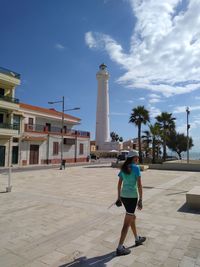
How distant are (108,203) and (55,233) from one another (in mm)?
Result: 3423

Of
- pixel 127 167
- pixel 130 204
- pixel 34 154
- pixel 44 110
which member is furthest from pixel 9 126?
pixel 130 204

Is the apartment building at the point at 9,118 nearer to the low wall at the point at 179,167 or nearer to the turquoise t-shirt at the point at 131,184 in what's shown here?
the low wall at the point at 179,167

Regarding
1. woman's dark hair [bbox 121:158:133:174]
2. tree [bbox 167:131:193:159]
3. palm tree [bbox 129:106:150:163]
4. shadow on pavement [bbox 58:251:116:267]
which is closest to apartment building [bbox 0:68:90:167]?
palm tree [bbox 129:106:150:163]

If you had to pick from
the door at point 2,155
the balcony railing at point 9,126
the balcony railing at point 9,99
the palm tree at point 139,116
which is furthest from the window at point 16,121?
the palm tree at point 139,116

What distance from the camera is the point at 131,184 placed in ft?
14.6

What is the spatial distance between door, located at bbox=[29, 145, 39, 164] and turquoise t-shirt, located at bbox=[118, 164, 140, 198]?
2903cm

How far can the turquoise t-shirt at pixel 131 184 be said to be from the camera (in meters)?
4.43

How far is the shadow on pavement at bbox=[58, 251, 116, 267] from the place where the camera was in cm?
404

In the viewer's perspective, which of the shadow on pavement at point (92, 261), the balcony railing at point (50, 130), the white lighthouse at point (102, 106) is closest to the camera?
the shadow on pavement at point (92, 261)

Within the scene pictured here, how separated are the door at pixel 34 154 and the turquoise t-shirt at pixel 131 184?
29.0 m

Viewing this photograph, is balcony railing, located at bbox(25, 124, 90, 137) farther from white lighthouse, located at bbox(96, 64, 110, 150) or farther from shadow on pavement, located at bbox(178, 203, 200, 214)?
shadow on pavement, located at bbox(178, 203, 200, 214)

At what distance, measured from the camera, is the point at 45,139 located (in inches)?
1334

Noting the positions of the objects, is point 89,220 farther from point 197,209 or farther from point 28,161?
point 28,161

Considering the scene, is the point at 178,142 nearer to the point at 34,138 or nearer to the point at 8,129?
the point at 34,138
